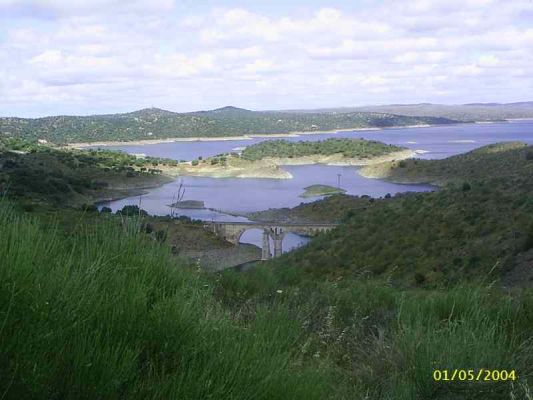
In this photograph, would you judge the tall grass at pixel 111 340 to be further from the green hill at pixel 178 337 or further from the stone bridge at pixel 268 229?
the stone bridge at pixel 268 229

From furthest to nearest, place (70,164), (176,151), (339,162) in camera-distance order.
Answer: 1. (176,151)
2. (339,162)
3. (70,164)

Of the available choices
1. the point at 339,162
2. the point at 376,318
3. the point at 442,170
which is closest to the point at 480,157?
the point at 442,170

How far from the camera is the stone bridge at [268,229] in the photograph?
2068 inches

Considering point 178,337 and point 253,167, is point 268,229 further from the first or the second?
point 253,167

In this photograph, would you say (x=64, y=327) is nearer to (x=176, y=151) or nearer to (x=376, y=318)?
(x=376, y=318)

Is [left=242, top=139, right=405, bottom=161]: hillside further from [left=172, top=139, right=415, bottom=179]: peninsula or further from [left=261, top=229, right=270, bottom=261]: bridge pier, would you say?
[left=261, top=229, right=270, bottom=261]: bridge pier

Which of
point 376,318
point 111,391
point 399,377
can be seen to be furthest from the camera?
point 376,318

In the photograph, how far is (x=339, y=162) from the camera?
116 meters

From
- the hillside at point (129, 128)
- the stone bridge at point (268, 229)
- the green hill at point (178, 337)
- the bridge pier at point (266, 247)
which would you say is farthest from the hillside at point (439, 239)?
the hillside at point (129, 128)

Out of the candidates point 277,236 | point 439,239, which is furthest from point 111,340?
point 277,236

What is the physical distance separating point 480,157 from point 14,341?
3219 inches
